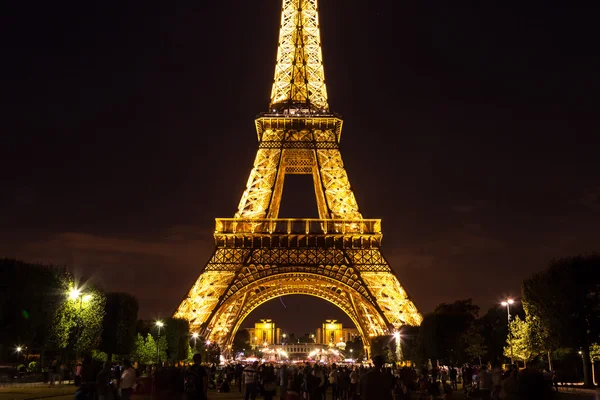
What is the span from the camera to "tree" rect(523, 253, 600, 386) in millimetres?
38625

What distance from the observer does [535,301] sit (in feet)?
141

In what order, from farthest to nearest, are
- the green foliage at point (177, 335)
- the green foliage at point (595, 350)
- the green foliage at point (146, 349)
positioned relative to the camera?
the green foliage at point (177, 335) < the green foliage at point (146, 349) < the green foliage at point (595, 350)

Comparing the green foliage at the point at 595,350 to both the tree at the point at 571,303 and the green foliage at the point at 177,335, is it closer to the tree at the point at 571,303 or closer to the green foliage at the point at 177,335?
the tree at the point at 571,303

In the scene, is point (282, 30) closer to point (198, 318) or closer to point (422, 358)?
point (198, 318)

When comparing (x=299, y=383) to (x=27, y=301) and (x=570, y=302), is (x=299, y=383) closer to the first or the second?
(x=570, y=302)

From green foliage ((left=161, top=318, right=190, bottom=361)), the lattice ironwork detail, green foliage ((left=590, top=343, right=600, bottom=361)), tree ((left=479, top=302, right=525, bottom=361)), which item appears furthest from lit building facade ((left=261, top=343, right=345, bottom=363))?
green foliage ((left=590, top=343, right=600, bottom=361))

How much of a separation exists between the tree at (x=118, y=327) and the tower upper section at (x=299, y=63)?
2591 centimetres

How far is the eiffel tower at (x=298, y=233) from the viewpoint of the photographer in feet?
185

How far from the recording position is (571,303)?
130ft

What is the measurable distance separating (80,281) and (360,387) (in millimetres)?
41585

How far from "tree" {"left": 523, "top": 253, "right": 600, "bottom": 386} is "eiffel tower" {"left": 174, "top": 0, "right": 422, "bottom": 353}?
50.6 ft

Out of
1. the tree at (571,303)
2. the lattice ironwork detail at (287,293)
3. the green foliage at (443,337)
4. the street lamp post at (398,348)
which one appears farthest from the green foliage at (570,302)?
the lattice ironwork detail at (287,293)

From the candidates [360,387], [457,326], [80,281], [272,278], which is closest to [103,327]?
[80,281]

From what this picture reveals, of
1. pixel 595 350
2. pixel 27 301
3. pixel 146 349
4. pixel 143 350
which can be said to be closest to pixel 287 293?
pixel 146 349
